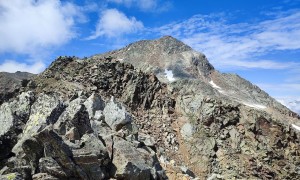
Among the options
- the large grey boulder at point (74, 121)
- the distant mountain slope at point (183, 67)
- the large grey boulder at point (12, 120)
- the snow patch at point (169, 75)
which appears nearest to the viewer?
the large grey boulder at point (12, 120)

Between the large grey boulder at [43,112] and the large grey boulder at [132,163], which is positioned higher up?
the large grey boulder at [43,112]

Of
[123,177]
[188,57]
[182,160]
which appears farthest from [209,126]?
[188,57]

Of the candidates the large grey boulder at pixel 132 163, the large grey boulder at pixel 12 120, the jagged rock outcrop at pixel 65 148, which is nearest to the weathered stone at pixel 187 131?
the jagged rock outcrop at pixel 65 148

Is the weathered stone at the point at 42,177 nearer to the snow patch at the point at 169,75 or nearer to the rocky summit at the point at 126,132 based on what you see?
the rocky summit at the point at 126,132

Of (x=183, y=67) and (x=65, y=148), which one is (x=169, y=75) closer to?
(x=183, y=67)

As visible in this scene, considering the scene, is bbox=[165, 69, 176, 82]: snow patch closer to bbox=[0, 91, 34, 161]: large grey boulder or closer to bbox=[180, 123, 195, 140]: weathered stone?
bbox=[180, 123, 195, 140]: weathered stone

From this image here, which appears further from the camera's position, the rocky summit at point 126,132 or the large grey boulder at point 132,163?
the large grey boulder at point 132,163

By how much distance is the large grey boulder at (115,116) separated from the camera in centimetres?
2612

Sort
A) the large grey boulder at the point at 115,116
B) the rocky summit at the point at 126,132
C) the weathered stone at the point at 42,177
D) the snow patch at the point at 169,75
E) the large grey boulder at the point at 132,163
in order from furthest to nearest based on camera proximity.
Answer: the snow patch at the point at 169,75
the large grey boulder at the point at 115,116
the large grey boulder at the point at 132,163
the rocky summit at the point at 126,132
the weathered stone at the point at 42,177

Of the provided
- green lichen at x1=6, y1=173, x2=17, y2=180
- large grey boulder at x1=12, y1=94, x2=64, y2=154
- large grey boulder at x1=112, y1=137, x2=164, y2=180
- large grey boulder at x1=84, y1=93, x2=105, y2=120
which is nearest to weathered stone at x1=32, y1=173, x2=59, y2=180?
green lichen at x1=6, y1=173, x2=17, y2=180

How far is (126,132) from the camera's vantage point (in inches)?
894

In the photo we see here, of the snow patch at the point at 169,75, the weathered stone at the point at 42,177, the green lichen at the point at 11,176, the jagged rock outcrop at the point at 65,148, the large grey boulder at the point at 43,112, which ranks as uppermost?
the snow patch at the point at 169,75

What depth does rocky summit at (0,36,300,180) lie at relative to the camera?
56.4ft

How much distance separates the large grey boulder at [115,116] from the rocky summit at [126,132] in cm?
7
